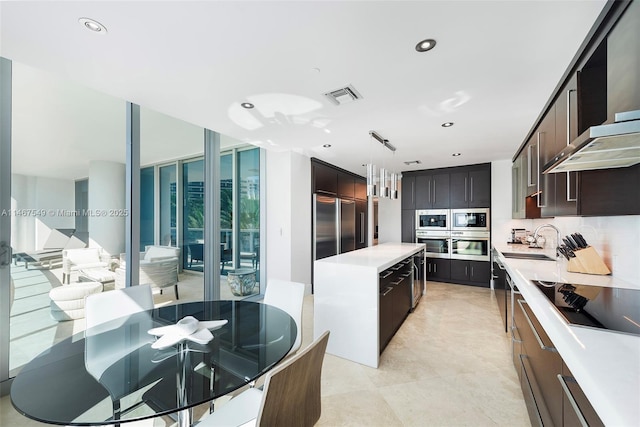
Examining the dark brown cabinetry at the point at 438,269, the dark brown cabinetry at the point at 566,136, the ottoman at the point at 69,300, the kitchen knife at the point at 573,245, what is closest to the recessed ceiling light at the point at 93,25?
the ottoman at the point at 69,300

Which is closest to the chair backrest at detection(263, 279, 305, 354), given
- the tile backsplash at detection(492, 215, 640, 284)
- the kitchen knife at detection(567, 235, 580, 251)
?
the tile backsplash at detection(492, 215, 640, 284)

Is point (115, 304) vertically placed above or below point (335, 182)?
below

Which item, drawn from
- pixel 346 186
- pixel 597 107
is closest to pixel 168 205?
pixel 346 186

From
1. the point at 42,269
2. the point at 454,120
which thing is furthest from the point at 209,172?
the point at 454,120

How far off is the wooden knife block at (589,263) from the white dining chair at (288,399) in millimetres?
2247

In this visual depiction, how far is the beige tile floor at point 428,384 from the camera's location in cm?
179

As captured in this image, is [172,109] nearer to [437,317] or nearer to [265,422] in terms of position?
[265,422]

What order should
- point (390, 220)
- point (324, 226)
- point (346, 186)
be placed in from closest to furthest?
1. point (324, 226)
2. point (346, 186)
3. point (390, 220)

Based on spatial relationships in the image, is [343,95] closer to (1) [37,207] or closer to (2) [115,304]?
(2) [115,304]

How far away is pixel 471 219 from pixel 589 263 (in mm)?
3407

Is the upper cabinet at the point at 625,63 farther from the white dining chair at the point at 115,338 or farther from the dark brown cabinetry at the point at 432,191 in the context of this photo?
the dark brown cabinetry at the point at 432,191

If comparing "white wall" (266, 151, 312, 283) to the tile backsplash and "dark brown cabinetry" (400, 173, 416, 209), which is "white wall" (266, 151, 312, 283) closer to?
"dark brown cabinetry" (400, 173, 416, 209)

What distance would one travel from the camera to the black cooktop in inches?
44.4

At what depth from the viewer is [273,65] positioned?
1.89 meters
